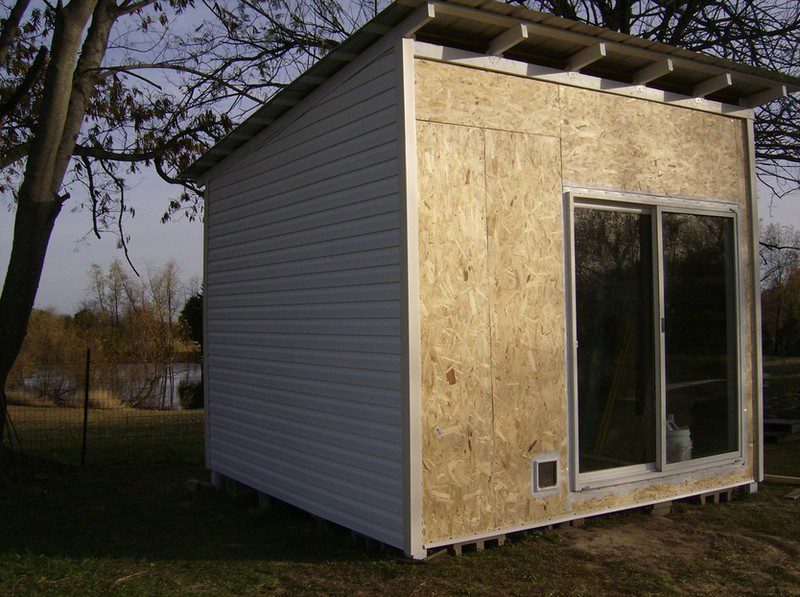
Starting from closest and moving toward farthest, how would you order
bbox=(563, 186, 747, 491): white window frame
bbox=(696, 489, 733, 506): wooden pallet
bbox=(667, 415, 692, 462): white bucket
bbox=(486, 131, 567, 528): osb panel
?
bbox=(486, 131, 567, 528): osb panel → bbox=(563, 186, 747, 491): white window frame → bbox=(667, 415, 692, 462): white bucket → bbox=(696, 489, 733, 506): wooden pallet

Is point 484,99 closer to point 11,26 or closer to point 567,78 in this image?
point 567,78

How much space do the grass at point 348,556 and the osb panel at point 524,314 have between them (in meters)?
0.51

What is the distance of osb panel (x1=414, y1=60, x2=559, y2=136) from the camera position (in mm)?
5137

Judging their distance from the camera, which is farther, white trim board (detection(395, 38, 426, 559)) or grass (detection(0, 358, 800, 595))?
white trim board (detection(395, 38, 426, 559))

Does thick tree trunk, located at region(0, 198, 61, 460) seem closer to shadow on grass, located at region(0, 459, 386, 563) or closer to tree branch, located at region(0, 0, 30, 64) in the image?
shadow on grass, located at region(0, 459, 386, 563)

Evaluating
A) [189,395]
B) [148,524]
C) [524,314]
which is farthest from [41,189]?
[189,395]

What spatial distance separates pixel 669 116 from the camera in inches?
252

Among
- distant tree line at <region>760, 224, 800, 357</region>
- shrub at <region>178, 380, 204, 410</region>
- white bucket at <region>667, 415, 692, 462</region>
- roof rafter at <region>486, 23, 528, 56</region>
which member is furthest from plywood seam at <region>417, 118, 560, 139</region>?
distant tree line at <region>760, 224, 800, 357</region>

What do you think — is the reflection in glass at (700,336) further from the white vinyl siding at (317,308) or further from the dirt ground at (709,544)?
the white vinyl siding at (317,308)

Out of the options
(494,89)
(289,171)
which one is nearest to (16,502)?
(289,171)

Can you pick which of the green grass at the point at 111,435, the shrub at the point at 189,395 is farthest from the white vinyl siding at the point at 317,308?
the shrub at the point at 189,395

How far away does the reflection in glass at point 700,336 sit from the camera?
20.9 ft

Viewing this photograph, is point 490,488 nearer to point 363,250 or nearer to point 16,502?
point 363,250

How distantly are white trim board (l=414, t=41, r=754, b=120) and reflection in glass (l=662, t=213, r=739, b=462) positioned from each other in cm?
95
